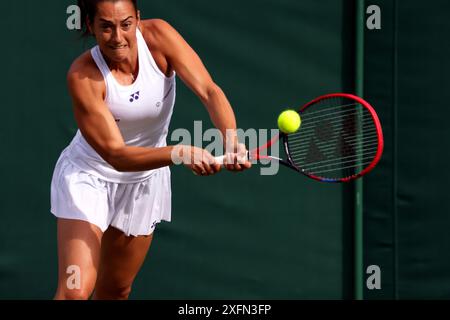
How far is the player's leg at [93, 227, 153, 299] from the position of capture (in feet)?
13.9

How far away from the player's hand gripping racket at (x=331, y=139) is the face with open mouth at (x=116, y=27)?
0.65m

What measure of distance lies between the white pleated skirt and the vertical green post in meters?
1.27

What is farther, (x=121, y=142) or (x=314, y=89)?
(x=314, y=89)

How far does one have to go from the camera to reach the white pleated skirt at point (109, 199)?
3.93 meters

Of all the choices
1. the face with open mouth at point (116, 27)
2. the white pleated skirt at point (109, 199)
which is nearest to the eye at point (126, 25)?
the face with open mouth at point (116, 27)

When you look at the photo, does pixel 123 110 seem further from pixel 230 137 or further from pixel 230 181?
pixel 230 181

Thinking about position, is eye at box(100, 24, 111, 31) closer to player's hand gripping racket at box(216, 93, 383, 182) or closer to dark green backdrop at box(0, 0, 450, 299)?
player's hand gripping racket at box(216, 93, 383, 182)

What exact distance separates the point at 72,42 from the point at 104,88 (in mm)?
1344

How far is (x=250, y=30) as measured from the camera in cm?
524

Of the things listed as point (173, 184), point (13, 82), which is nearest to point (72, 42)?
point (13, 82)

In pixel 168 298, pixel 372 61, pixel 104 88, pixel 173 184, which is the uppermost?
pixel 372 61
